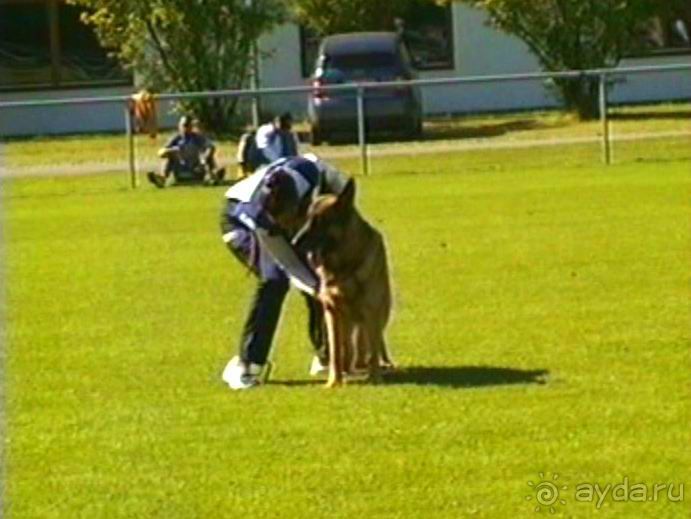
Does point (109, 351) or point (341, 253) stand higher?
point (341, 253)

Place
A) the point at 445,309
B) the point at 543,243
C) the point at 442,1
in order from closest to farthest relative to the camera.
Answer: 1. the point at 445,309
2. the point at 543,243
3. the point at 442,1

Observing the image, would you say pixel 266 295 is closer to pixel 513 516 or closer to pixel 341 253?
pixel 341 253

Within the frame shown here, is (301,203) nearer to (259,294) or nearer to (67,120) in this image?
(259,294)

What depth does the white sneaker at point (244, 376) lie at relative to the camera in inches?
524

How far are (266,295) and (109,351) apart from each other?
2477 millimetres

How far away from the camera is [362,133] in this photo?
3522 cm

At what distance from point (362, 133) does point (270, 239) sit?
2246 centimetres

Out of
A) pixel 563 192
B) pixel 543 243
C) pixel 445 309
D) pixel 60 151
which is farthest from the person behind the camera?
pixel 60 151

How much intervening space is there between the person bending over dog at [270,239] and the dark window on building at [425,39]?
35.6 m

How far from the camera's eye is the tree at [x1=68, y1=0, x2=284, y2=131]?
42.8 m

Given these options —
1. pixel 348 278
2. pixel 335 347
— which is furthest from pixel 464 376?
pixel 348 278

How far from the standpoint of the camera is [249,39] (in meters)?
43.4

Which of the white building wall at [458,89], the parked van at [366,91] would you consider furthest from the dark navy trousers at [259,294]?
the white building wall at [458,89]

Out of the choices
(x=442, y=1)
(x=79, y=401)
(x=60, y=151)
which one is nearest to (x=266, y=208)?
(x=79, y=401)
